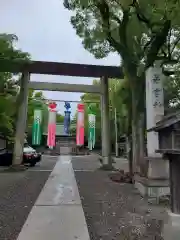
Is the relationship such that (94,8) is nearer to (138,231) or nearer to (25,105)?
(25,105)

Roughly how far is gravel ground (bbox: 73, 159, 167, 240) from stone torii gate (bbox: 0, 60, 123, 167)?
23.2ft

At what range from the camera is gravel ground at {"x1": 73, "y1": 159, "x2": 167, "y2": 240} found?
5.29 meters

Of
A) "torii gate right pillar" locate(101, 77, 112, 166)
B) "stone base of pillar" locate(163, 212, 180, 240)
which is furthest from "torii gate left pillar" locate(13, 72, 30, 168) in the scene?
"stone base of pillar" locate(163, 212, 180, 240)

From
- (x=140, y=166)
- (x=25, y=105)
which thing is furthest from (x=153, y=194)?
(x=25, y=105)

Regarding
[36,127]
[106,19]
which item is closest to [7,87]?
[36,127]

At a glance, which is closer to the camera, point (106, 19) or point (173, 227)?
point (173, 227)

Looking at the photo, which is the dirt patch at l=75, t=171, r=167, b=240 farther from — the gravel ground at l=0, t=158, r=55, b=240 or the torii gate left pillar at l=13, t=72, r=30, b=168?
the torii gate left pillar at l=13, t=72, r=30, b=168

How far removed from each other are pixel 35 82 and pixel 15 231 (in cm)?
1259

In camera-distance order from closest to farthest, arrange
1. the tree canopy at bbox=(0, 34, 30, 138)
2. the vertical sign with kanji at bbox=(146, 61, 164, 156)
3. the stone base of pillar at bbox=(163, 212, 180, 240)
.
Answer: the stone base of pillar at bbox=(163, 212, 180, 240)
the vertical sign with kanji at bbox=(146, 61, 164, 156)
the tree canopy at bbox=(0, 34, 30, 138)

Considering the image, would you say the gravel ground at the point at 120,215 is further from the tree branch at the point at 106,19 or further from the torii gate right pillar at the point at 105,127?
the torii gate right pillar at the point at 105,127

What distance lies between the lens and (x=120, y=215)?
6582 millimetres

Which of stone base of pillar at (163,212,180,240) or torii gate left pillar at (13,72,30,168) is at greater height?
torii gate left pillar at (13,72,30,168)

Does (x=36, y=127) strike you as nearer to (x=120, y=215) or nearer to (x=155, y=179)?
(x=155, y=179)

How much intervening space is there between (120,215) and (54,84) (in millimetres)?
11869
